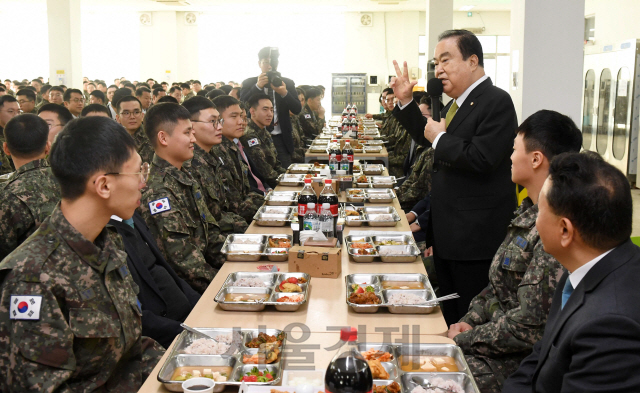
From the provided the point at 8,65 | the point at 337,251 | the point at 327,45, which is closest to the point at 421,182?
the point at 337,251

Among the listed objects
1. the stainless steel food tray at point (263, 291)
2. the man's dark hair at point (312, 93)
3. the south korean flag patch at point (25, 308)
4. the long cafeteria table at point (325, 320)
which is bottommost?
the long cafeteria table at point (325, 320)

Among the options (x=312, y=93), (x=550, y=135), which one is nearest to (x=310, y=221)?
(x=550, y=135)

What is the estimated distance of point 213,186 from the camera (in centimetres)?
370

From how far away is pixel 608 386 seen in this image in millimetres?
1127

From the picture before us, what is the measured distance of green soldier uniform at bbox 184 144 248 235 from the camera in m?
3.55

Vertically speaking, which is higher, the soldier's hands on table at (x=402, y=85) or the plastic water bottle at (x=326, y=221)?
the soldier's hands on table at (x=402, y=85)

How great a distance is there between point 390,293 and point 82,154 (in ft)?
3.83

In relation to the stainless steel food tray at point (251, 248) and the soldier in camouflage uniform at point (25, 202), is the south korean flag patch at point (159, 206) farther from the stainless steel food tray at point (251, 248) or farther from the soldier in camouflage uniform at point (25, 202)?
the soldier in camouflage uniform at point (25, 202)

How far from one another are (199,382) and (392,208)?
2.22 meters

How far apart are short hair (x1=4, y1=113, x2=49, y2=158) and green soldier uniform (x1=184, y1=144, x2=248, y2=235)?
2.75ft

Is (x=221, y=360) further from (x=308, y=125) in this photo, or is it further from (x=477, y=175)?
(x=308, y=125)

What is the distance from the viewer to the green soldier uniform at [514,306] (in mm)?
1810

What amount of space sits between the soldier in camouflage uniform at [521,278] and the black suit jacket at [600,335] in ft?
1.58

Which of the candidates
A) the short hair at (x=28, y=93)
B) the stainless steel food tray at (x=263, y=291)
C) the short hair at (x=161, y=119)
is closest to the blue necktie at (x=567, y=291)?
the stainless steel food tray at (x=263, y=291)
